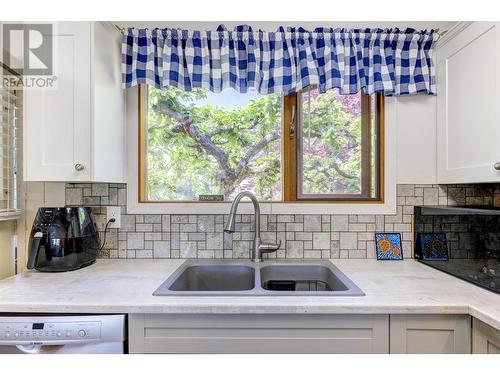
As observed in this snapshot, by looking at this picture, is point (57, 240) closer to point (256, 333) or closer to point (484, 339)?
point (256, 333)

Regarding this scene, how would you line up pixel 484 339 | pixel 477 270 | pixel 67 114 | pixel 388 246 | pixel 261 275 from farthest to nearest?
pixel 388 246 → pixel 261 275 → pixel 67 114 → pixel 477 270 → pixel 484 339

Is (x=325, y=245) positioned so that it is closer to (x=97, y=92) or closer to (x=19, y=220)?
(x=97, y=92)

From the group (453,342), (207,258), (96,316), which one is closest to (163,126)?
(207,258)

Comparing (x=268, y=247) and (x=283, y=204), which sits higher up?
(x=283, y=204)

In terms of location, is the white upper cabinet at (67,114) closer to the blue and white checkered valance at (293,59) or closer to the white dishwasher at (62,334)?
the blue and white checkered valance at (293,59)

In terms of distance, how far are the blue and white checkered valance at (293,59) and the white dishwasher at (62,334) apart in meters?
1.17

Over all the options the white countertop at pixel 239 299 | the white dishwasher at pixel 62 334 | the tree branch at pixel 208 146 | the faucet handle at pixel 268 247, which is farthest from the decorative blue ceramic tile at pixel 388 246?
the white dishwasher at pixel 62 334

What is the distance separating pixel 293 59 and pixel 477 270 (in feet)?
4.29

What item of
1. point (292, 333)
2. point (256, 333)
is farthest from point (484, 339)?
point (256, 333)

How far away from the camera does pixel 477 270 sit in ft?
4.10

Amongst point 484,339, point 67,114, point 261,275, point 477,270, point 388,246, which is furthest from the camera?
point 388,246

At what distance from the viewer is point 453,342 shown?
1064 millimetres

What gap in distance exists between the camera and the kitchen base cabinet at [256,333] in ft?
3.52

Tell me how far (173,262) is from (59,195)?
751 millimetres
